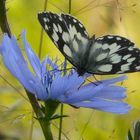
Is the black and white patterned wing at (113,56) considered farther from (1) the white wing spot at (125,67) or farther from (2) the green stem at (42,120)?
(2) the green stem at (42,120)

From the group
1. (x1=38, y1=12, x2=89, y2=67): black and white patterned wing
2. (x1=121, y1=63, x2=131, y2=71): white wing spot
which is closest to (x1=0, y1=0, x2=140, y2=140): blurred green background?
(x1=38, y1=12, x2=89, y2=67): black and white patterned wing

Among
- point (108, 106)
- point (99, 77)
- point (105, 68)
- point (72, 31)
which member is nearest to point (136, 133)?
point (108, 106)

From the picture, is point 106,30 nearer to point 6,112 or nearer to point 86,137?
point 86,137

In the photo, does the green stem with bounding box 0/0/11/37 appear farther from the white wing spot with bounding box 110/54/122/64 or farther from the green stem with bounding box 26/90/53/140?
A: the white wing spot with bounding box 110/54/122/64

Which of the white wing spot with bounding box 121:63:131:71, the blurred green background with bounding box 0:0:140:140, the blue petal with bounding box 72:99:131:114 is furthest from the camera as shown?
the blurred green background with bounding box 0:0:140:140

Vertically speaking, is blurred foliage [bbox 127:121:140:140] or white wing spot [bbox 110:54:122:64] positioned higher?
white wing spot [bbox 110:54:122:64]

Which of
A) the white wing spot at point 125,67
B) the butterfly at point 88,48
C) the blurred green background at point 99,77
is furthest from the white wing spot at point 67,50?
the blurred green background at point 99,77

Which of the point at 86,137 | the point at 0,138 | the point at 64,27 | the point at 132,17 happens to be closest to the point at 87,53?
the point at 64,27
